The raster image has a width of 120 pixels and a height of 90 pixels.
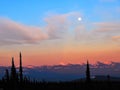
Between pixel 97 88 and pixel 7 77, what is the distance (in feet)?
58.0

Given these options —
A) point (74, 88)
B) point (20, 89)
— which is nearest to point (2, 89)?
point (20, 89)

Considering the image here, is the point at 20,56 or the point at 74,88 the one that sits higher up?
the point at 20,56

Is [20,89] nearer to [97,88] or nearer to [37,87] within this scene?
[37,87]

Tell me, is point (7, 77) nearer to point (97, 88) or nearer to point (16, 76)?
point (16, 76)

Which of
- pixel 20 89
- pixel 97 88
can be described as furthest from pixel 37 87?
pixel 97 88

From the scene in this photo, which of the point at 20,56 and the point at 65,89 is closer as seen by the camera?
the point at 20,56

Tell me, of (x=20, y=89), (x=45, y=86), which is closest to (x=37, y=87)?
(x=45, y=86)

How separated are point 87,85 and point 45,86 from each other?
9.60m

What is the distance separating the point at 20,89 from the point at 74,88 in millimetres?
10368

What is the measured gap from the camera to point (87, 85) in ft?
219

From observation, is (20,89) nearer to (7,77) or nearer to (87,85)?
(7,77)

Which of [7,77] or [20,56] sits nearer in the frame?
[20,56]

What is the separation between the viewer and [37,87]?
71.2m

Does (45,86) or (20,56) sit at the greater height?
(20,56)
